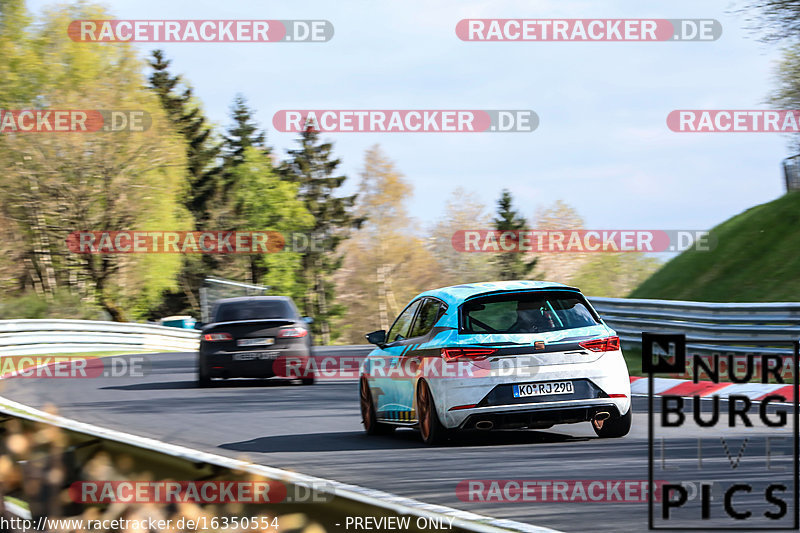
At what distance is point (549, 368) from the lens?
10289 mm

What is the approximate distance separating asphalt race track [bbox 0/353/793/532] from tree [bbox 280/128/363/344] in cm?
7067

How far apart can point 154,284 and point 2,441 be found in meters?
51.2

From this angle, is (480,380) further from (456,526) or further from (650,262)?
(650,262)

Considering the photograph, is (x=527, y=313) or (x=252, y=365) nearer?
(x=527, y=313)

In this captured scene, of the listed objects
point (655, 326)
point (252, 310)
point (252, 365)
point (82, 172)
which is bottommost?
point (252, 365)

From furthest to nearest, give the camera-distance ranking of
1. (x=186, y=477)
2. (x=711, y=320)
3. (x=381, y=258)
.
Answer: (x=381, y=258), (x=711, y=320), (x=186, y=477)

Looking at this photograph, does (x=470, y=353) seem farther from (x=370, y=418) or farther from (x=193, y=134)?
(x=193, y=134)

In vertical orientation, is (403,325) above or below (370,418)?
above

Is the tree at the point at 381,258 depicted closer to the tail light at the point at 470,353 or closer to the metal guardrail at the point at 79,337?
the metal guardrail at the point at 79,337

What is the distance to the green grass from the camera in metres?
24.4

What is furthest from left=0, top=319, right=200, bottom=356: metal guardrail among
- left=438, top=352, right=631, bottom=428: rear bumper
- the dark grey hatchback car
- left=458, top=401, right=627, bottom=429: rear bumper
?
left=458, top=401, right=627, bottom=429: rear bumper

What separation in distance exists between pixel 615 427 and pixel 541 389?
104cm

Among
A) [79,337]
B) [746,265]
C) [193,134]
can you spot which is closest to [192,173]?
Result: [193,134]

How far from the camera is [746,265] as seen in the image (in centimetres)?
2672
